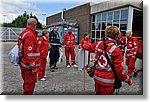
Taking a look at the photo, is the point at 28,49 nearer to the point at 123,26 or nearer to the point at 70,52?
the point at 123,26

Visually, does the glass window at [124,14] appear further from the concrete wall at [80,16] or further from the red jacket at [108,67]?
the red jacket at [108,67]

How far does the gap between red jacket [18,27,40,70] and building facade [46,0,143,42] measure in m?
0.36

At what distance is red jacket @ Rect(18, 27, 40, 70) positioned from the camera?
1.79 meters

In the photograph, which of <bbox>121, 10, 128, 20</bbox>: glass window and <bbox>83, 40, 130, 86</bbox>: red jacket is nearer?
<bbox>83, 40, 130, 86</bbox>: red jacket

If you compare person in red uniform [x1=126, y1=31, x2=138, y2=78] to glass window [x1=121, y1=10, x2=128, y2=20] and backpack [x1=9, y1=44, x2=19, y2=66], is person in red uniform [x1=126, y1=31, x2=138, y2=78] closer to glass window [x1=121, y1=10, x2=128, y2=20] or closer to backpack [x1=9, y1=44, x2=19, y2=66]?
glass window [x1=121, y1=10, x2=128, y2=20]

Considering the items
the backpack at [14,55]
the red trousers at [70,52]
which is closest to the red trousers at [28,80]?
the backpack at [14,55]

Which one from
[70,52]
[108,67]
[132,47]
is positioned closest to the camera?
[108,67]

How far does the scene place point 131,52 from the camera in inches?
101

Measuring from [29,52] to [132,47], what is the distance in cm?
121

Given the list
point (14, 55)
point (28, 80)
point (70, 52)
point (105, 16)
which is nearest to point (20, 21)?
point (14, 55)

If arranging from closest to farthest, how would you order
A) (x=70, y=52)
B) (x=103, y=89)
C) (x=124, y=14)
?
(x=103, y=89) < (x=124, y=14) < (x=70, y=52)

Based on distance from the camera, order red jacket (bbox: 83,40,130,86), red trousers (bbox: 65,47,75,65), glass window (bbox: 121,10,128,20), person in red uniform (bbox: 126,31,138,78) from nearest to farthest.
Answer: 1. red jacket (bbox: 83,40,130,86)
2. glass window (bbox: 121,10,128,20)
3. person in red uniform (bbox: 126,31,138,78)
4. red trousers (bbox: 65,47,75,65)

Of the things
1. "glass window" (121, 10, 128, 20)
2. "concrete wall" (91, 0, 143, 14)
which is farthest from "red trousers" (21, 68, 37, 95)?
"glass window" (121, 10, 128, 20)

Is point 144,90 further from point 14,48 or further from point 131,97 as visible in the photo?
point 14,48
